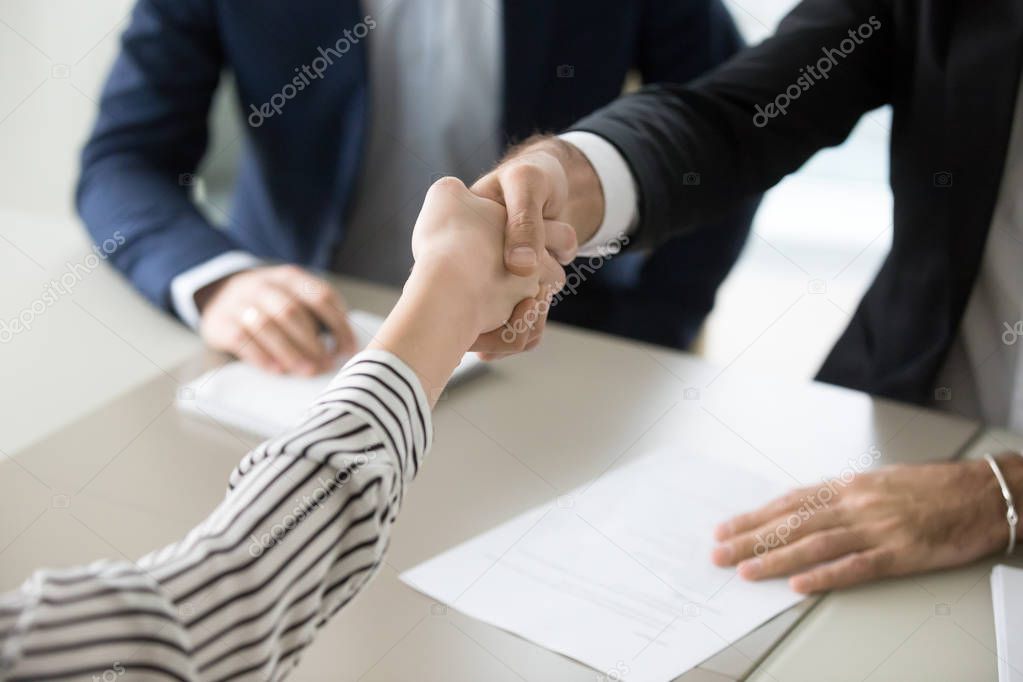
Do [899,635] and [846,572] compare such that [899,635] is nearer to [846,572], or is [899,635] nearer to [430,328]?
[846,572]

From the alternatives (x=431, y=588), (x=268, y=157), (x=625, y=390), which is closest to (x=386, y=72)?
(x=268, y=157)

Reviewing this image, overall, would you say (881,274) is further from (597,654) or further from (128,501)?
(128,501)

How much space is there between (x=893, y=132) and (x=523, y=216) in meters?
0.66

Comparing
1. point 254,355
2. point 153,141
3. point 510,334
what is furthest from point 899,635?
point 153,141

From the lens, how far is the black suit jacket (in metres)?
1.24

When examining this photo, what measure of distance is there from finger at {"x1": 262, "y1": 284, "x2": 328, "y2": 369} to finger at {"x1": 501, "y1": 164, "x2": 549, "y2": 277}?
0.39 m

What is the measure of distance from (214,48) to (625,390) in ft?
3.25

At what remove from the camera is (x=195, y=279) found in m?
1.41

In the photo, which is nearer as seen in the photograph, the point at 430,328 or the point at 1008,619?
the point at 430,328

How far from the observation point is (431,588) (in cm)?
93

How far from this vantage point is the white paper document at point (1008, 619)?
0.84m

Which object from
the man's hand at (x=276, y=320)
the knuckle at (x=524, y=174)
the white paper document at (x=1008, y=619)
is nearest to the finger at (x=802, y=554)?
the white paper document at (x=1008, y=619)

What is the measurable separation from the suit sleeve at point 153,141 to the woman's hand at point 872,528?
0.88 m

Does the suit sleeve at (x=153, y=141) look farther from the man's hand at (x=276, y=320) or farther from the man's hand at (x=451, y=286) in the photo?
the man's hand at (x=451, y=286)
